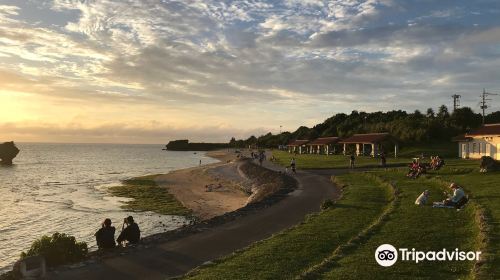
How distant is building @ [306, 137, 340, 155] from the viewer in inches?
3438

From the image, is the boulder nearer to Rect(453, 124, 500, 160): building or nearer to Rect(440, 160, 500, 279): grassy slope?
Rect(440, 160, 500, 279): grassy slope

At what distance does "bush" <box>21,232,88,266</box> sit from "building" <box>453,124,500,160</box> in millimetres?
46218

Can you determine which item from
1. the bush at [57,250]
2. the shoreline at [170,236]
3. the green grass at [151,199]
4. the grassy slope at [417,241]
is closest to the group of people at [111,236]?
the shoreline at [170,236]

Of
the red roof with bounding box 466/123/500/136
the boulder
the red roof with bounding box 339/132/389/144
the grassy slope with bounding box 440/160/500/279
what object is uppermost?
the red roof with bounding box 466/123/500/136

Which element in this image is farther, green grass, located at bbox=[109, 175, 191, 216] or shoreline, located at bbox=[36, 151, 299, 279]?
green grass, located at bbox=[109, 175, 191, 216]

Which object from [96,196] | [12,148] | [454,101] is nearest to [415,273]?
[96,196]

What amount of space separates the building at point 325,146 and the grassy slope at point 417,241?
64833 mm

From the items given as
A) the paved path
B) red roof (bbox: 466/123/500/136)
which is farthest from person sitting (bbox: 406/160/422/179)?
red roof (bbox: 466/123/500/136)

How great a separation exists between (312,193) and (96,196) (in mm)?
25877

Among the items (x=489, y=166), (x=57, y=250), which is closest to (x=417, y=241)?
(x=57, y=250)

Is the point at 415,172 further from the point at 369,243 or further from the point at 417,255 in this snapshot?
the point at 417,255

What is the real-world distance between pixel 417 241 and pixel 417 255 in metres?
1.60

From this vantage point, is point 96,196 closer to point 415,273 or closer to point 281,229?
point 281,229

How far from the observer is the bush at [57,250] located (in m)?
14.4
